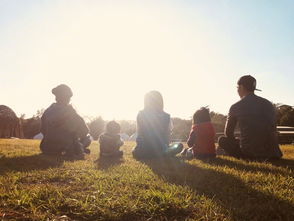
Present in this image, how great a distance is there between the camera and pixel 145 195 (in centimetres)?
414

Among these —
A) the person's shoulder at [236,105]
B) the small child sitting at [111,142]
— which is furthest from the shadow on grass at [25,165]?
the person's shoulder at [236,105]

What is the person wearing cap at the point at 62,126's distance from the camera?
30.7 feet

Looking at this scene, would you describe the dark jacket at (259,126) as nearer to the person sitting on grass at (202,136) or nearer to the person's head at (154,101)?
the person sitting on grass at (202,136)

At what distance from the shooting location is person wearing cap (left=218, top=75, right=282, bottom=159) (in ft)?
27.2

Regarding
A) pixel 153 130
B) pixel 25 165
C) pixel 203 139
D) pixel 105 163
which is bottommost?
pixel 105 163

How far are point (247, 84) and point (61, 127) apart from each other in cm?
538

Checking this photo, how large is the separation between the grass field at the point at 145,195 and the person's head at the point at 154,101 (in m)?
3.32

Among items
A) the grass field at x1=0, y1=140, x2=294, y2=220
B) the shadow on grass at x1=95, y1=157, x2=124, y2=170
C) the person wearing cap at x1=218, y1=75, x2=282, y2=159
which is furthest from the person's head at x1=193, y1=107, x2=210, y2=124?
the grass field at x1=0, y1=140, x2=294, y2=220

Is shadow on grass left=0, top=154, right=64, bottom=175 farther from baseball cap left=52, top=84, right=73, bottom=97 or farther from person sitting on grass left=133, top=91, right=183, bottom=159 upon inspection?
person sitting on grass left=133, top=91, right=183, bottom=159

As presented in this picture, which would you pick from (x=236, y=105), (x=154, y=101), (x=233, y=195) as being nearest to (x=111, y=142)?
(x=154, y=101)

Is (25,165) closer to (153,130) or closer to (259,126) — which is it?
(153,130)

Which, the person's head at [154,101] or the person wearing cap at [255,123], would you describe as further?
the person's head at [154,101]

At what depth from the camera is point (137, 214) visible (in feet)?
11.8

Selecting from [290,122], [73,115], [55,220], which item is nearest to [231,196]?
[55,220]
